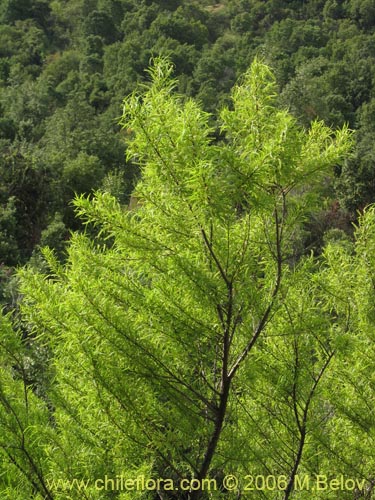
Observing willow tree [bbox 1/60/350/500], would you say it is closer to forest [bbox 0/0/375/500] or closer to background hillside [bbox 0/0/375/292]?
forest [bbox 0/0/375/500]

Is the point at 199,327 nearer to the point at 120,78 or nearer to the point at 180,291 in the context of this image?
the point at 180,291

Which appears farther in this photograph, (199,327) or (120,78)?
(120,78)

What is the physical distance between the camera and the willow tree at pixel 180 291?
2.13m

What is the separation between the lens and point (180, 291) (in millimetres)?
2379

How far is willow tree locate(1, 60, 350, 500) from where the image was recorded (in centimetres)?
213

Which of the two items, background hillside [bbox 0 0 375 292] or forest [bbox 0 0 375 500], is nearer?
forest [bbox 0 0 375 500]

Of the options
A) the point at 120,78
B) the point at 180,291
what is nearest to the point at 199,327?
the point at 180,291

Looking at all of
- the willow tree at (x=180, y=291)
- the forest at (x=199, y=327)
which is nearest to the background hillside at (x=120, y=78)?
the forest at (x=199, y=327)

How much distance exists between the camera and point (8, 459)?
2.52m

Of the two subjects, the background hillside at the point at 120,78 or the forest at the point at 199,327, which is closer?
the forest at the point at 199,327

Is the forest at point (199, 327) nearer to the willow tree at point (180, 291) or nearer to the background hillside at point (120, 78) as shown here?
the willow tree at point (180, 291)

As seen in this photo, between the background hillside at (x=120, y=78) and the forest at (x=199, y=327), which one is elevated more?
the background hillside at (x=120, y=78)

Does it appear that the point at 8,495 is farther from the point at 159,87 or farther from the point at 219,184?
the point at 159,87

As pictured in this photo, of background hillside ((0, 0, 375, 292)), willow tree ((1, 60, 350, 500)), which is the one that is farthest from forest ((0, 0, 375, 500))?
background hillside ((0, 0, 375, 292))
